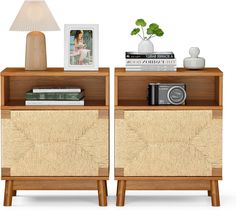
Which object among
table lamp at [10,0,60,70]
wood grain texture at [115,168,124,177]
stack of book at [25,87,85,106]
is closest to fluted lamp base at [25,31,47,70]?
table lamp at [10,0,60,70]

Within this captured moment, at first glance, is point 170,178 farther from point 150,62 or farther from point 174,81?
point 150,62

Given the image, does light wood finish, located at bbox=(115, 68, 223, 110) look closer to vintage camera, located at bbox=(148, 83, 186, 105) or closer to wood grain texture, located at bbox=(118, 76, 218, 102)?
wood grain texture, located at bbox=(118, 76, 218, 102)

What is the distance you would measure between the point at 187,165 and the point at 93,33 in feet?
4.10

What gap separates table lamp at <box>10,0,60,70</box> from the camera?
8.87 metres

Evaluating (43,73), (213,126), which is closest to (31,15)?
(43,73)

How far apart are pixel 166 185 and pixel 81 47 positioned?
4.12 feet

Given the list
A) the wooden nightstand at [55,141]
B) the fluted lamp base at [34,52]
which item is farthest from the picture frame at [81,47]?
the fluted lamp base at [34,52]

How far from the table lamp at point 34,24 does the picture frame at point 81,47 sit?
0.14 m

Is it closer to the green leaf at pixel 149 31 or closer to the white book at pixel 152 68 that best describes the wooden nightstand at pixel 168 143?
the white book at pixel 152 68

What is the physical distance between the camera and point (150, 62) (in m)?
8.85

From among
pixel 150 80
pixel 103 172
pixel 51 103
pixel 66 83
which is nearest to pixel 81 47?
pixel 66 83

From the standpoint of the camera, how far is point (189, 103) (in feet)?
29.5

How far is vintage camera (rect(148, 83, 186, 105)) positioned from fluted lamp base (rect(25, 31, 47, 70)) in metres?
0.88

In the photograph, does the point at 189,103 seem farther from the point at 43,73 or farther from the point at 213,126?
the point at 43,73
